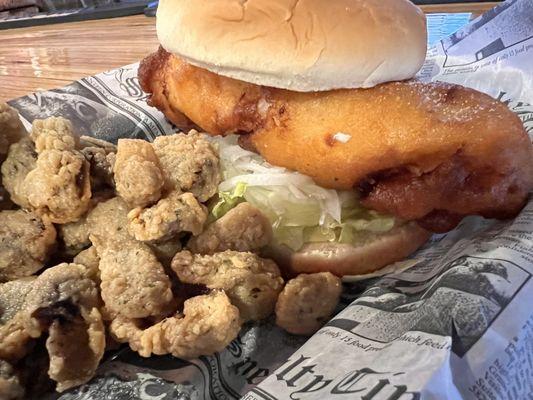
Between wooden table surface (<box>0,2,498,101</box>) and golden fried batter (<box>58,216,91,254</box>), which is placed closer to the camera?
golden fried batter (<box>58,216,91,254</box>)

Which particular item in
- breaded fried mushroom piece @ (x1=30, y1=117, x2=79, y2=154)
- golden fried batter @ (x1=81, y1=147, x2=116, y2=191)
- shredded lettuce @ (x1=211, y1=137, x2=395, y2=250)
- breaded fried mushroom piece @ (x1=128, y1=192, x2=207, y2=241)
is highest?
breaded fried mushroom piece @ (x1=30, y1=117, x2=79, y2=154)

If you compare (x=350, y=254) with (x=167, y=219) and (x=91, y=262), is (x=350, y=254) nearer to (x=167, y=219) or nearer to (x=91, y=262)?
(x=167, y=219)

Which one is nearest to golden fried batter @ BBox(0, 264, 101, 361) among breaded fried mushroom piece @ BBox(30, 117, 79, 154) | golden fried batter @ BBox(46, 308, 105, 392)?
golden fried batter @ BBox(46, 308, 105, 392)

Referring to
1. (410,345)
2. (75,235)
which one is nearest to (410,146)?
(410,345)

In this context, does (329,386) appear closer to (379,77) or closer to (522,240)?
(522,240)

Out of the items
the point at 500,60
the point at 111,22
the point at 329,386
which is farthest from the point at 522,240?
the point at 111,22

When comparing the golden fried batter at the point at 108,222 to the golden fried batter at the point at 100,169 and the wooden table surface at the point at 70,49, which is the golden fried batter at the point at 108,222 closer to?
the golden fried batter at the point at 100,169

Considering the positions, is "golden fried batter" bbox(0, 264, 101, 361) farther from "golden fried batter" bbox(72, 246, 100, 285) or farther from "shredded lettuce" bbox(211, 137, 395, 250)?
"shredded lettuce" bbox(211, 137, 395, 250)

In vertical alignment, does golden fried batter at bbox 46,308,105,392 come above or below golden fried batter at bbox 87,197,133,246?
below
